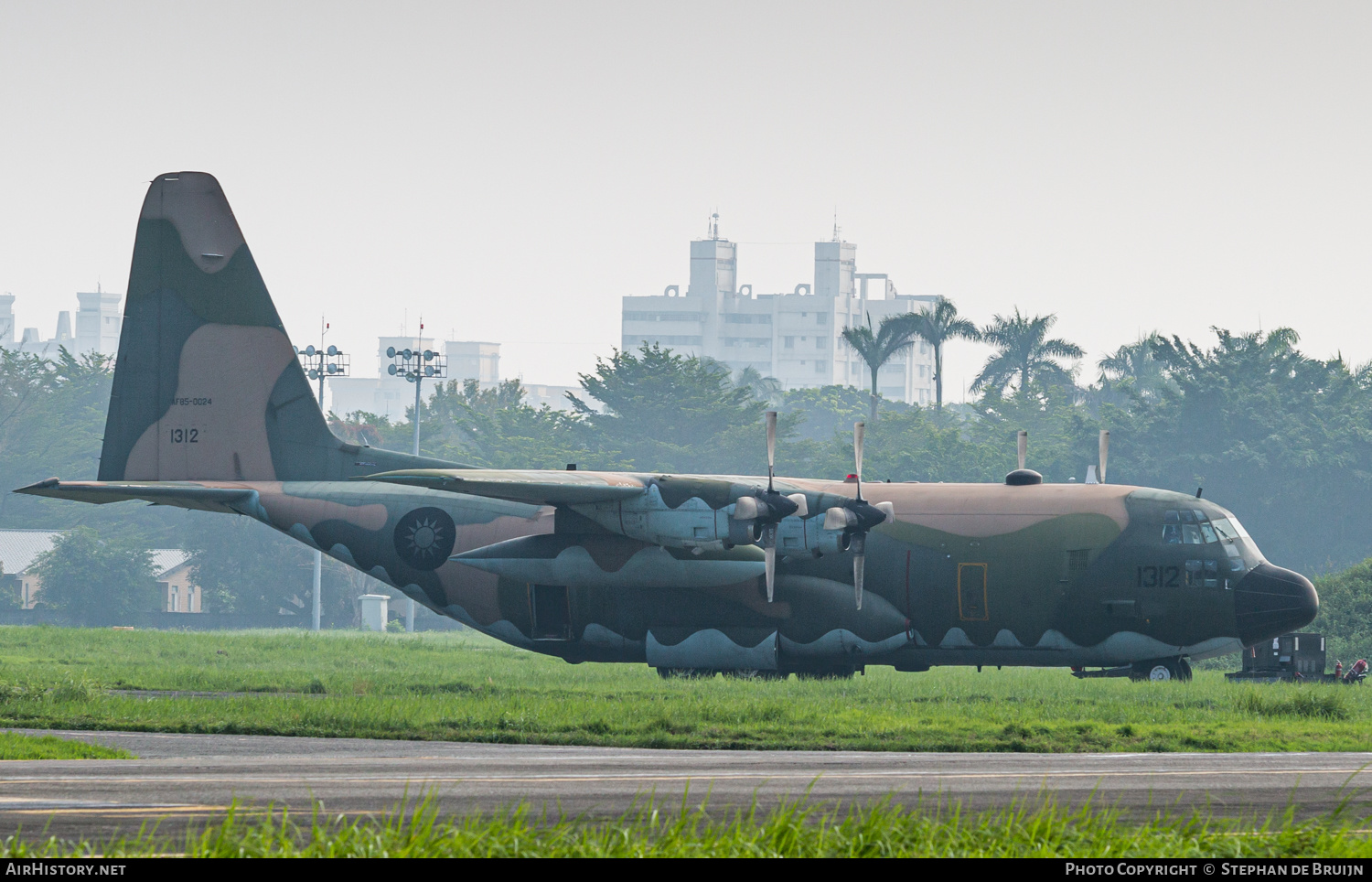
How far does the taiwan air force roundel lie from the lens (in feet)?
108

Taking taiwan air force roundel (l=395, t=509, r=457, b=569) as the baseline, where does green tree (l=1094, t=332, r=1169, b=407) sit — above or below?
above

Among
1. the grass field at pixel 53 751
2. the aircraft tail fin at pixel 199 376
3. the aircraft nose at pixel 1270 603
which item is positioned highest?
the aircraft tail fin at pixel 199 376

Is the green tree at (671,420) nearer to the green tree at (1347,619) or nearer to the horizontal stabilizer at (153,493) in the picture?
the green tree at (1347,619)

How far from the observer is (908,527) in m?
31.1

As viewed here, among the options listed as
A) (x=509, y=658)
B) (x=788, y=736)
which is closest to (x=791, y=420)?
(x=509, y=658)

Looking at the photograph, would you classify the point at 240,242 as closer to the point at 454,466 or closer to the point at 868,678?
the point at 454,466

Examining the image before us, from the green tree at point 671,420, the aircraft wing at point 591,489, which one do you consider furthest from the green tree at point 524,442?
the aircraft wing at point 591,489

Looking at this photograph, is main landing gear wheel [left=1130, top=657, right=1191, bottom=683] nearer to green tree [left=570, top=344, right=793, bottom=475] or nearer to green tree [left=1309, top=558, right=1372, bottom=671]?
green tree [left=1309, top=558, right=1372, bottom=671]

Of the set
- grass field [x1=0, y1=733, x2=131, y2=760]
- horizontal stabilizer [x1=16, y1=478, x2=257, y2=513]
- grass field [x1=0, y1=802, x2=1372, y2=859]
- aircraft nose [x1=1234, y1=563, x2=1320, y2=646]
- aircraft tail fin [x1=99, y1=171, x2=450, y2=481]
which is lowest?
grass field [x1=0, y1=733, x2=131, y2=760]

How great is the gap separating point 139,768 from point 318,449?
59.4 feet

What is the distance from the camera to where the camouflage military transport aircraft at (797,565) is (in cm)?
2962

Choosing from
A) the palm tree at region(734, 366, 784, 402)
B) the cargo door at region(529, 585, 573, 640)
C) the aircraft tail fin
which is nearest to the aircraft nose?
the cargo door at region(529, 585, 573, 640)

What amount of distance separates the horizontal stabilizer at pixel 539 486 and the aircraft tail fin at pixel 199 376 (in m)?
6.59

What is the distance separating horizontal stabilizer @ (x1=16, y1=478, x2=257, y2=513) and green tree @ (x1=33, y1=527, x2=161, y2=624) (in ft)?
218
